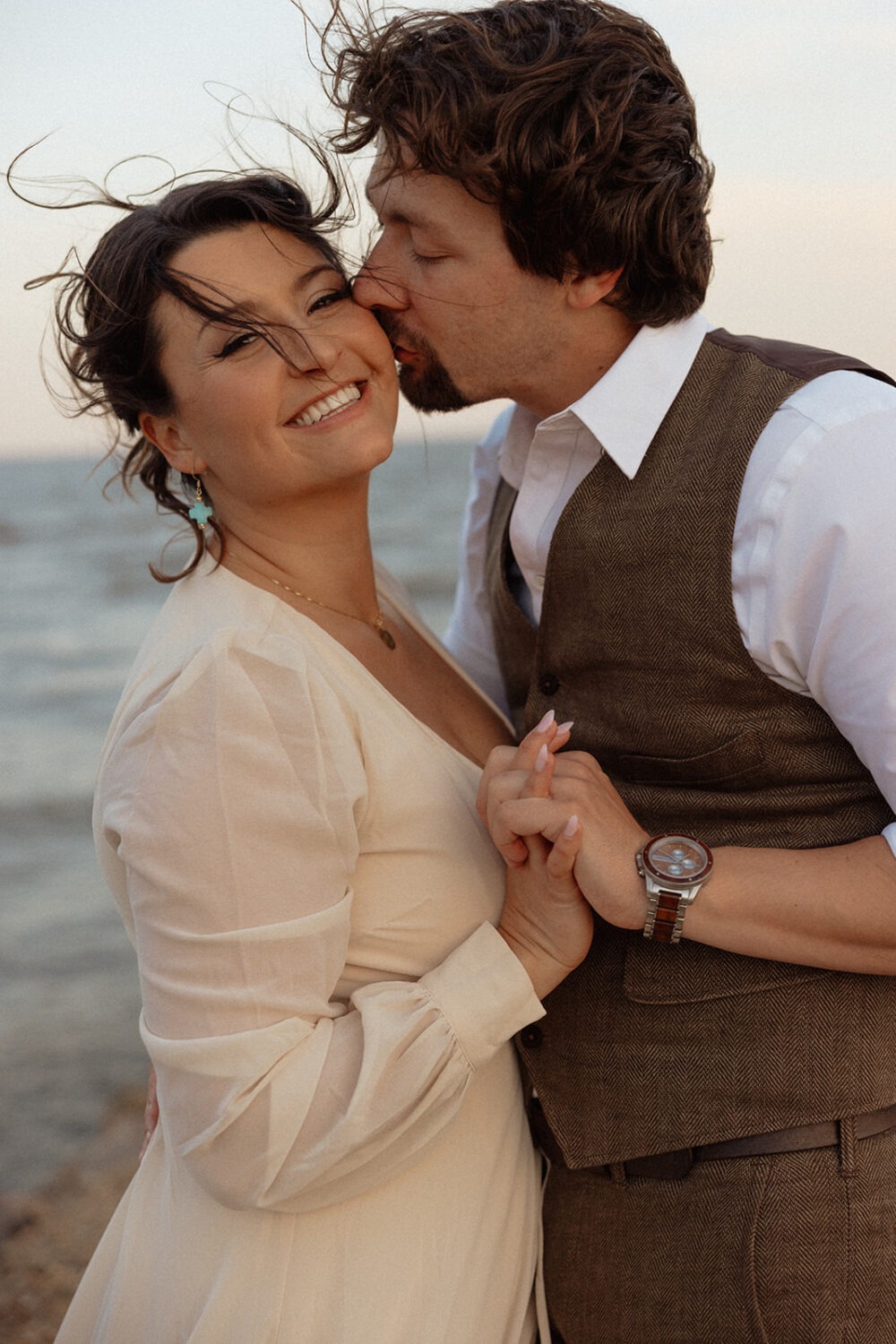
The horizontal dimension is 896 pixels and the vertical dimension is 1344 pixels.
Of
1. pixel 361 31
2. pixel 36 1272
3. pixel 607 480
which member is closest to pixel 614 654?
pixel 607 480

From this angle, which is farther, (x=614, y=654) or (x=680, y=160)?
A: (x=680, y=160)

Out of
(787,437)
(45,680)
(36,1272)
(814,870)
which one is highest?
(787,437)

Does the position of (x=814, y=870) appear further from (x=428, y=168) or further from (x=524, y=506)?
(x=428, y=168)

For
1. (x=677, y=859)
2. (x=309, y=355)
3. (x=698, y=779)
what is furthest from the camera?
(x=309, y=355)

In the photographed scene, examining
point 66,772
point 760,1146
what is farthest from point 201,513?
point 66,772

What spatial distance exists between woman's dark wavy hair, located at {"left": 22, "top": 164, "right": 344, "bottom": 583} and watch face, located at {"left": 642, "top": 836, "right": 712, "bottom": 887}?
0.83 m

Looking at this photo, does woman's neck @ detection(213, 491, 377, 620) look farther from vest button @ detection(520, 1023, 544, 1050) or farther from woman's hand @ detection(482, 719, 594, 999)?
vest button @ detection(520, 1023, 544, 1050)

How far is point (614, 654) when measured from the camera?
1.80 metres

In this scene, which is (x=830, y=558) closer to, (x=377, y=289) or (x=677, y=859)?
(x=677, y=859)

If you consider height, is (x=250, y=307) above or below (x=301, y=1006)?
above

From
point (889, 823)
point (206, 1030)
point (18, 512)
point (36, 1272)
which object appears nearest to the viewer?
point (206, 1030)

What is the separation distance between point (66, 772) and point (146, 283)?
8.09m

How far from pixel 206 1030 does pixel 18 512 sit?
78.5 ft

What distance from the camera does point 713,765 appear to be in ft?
5.77
